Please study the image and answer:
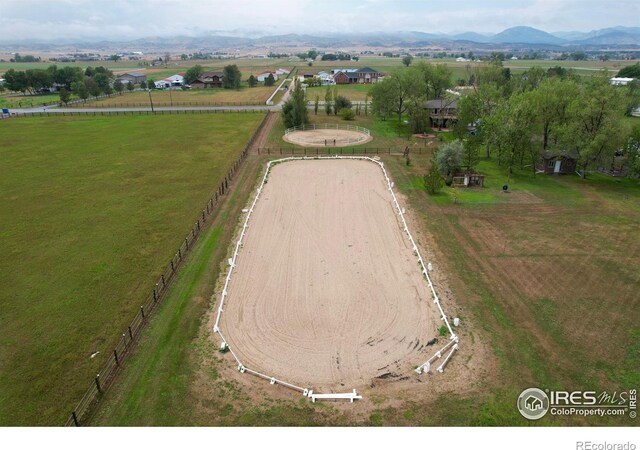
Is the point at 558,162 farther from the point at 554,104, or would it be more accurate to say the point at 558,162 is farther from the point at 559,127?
the point at 554,104

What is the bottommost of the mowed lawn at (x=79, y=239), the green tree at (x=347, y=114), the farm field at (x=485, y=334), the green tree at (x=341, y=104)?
the farm field at (x=485, y=334)

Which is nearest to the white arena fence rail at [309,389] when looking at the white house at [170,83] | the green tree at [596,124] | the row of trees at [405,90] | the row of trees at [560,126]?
the row of trees at [560,126]

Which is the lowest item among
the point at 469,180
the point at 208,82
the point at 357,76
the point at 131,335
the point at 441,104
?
the point at 131,335

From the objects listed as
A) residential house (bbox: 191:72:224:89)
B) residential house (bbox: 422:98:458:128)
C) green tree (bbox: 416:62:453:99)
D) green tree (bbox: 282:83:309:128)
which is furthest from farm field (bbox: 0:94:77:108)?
residential house (bbox: 422:98:458:128)

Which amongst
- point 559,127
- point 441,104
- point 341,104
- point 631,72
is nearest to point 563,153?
point 559,127

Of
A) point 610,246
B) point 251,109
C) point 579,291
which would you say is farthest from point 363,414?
point 251,109

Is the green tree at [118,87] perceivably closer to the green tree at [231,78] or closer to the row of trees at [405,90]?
the green tree at [231,78]

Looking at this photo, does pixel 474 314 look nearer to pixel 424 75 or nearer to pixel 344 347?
pixel 344 347
